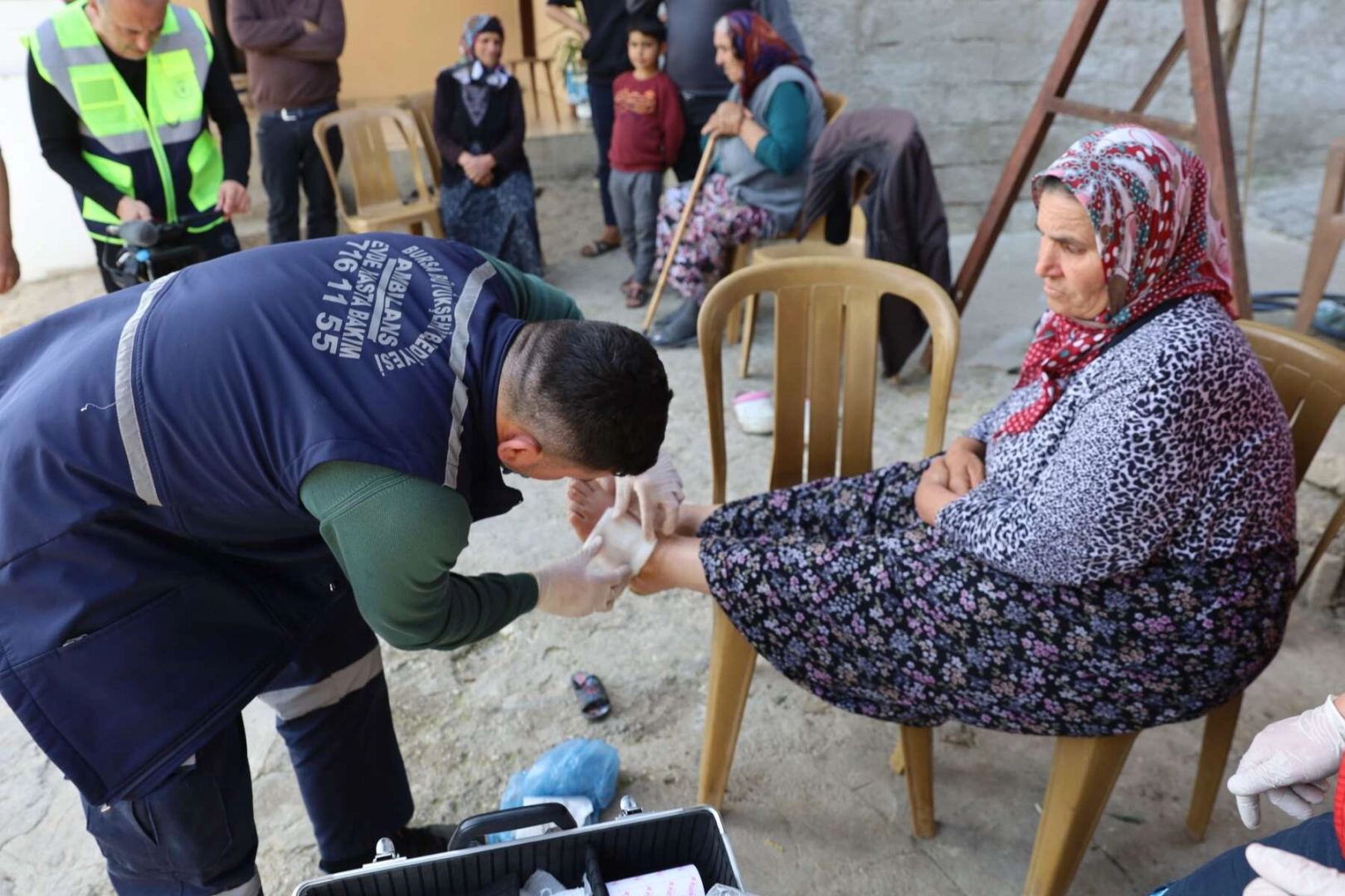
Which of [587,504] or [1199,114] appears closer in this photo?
[587,504]

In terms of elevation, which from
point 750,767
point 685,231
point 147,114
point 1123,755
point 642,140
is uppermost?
point 147,114

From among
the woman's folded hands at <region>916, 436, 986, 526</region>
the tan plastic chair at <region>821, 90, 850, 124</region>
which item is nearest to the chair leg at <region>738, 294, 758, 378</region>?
the tan plastic chair at <region>821, 90, 850, 124</region>

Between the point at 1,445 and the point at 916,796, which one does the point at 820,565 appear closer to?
the point at 916,796

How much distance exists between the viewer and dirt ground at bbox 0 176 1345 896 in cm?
197

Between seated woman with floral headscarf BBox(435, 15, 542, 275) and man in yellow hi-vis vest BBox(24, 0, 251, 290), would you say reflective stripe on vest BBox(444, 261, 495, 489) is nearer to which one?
man in yellow hi-vis vest BBox(24, 0, 251, 290)

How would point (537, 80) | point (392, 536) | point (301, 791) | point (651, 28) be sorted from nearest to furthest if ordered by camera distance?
point (392, 536), point (301, 791), point (651, 28), point (537, 80)

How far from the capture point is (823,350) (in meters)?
2.21

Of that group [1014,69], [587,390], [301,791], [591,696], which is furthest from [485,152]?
[587,390]

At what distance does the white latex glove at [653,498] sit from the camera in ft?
6.07

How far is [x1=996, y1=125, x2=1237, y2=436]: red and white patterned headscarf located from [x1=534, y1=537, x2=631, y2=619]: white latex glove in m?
0.89

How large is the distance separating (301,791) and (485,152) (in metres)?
3.99

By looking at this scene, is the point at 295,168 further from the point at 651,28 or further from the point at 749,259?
the point at 749,259

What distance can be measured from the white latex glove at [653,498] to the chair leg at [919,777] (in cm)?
61

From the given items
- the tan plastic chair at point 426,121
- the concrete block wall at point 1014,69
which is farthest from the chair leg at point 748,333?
the tan plastic chair at point 426,121
